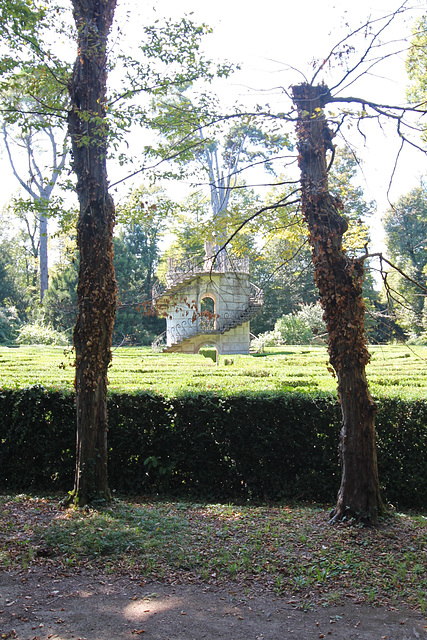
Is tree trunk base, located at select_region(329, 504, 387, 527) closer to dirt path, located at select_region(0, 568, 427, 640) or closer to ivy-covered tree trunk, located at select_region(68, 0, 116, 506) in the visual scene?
dirt path, located at select_region(0, 568, 427, 640)

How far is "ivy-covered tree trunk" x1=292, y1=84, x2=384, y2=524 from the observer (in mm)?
4961

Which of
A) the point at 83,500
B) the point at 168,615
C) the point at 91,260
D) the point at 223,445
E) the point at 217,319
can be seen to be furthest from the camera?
the point at 217,319

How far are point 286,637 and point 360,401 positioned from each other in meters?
2.41

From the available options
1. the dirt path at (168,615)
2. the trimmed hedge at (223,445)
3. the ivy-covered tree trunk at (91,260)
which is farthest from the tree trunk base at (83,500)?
the dirt path at (168,615)

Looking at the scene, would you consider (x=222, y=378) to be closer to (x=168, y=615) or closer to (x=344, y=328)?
(x=344, y=328)

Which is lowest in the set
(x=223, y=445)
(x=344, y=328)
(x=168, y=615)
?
(x=168, y=615)

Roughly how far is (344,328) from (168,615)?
295 cm

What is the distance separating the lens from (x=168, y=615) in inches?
132

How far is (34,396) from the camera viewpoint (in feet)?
22.2

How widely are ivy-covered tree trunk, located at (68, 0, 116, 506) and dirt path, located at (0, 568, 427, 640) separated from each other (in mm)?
1876

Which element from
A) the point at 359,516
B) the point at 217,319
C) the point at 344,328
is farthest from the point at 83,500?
the point at 217,319

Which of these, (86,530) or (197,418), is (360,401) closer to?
(197,418)

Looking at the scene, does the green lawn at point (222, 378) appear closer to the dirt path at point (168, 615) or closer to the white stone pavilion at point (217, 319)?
the dirt path at point (168, 615)

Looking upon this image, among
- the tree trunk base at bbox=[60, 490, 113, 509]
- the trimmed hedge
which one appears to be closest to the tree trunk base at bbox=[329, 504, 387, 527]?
the trimmed hedge
